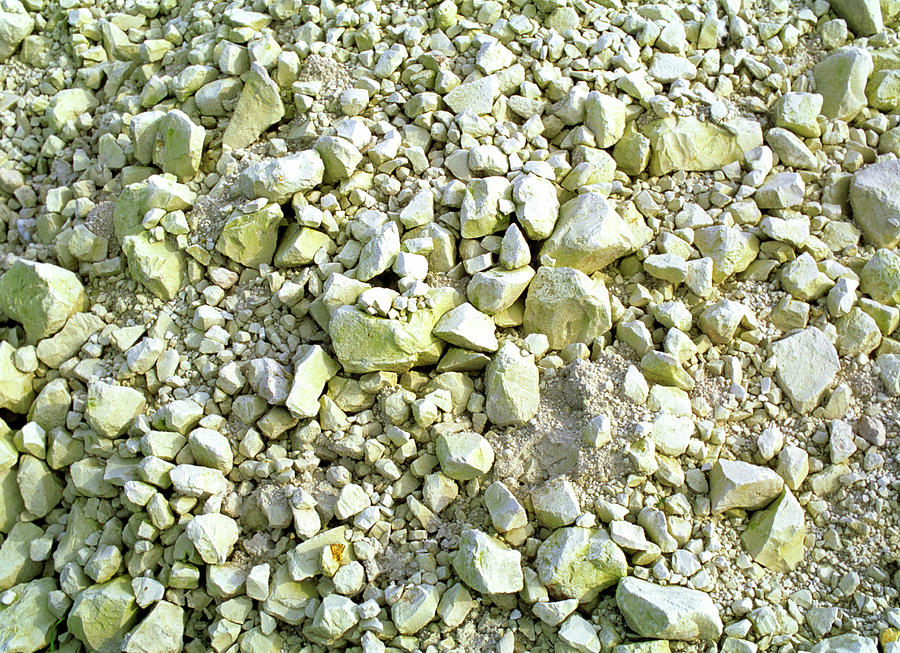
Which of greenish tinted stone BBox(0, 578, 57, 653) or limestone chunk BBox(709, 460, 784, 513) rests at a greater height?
limestone chunk BBox(709, 460, 784, 513)

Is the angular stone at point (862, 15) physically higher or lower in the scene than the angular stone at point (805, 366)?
higher

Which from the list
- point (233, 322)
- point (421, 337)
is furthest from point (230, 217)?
point (421, 337)

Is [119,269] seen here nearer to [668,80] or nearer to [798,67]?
[668,80]

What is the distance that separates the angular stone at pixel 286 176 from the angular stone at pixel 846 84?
2395mm

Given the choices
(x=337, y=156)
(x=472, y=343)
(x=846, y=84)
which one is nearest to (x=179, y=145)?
(x=337, y=156)

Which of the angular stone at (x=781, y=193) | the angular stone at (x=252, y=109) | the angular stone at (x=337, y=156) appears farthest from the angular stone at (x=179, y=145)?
the angular stone at (x=781, y=193)

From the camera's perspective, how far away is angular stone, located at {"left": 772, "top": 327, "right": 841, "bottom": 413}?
2932 millimetres

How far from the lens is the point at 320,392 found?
3.00m

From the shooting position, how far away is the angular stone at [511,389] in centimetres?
290

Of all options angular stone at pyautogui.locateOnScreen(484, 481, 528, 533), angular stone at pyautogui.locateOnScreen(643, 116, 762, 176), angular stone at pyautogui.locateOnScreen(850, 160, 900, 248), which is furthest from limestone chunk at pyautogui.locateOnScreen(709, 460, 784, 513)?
angular stone at pyautogui.locateOnScreen(643, 116, 762, 176)

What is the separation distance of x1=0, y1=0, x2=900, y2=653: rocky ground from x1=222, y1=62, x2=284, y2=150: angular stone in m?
0.02

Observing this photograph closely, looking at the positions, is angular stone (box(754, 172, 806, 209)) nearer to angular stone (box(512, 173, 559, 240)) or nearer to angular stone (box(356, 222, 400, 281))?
angular stone (box(512, 173, 559, 240))

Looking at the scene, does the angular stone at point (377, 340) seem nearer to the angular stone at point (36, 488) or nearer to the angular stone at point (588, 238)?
the angular stone at point (588, 238)

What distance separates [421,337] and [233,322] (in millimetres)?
847
